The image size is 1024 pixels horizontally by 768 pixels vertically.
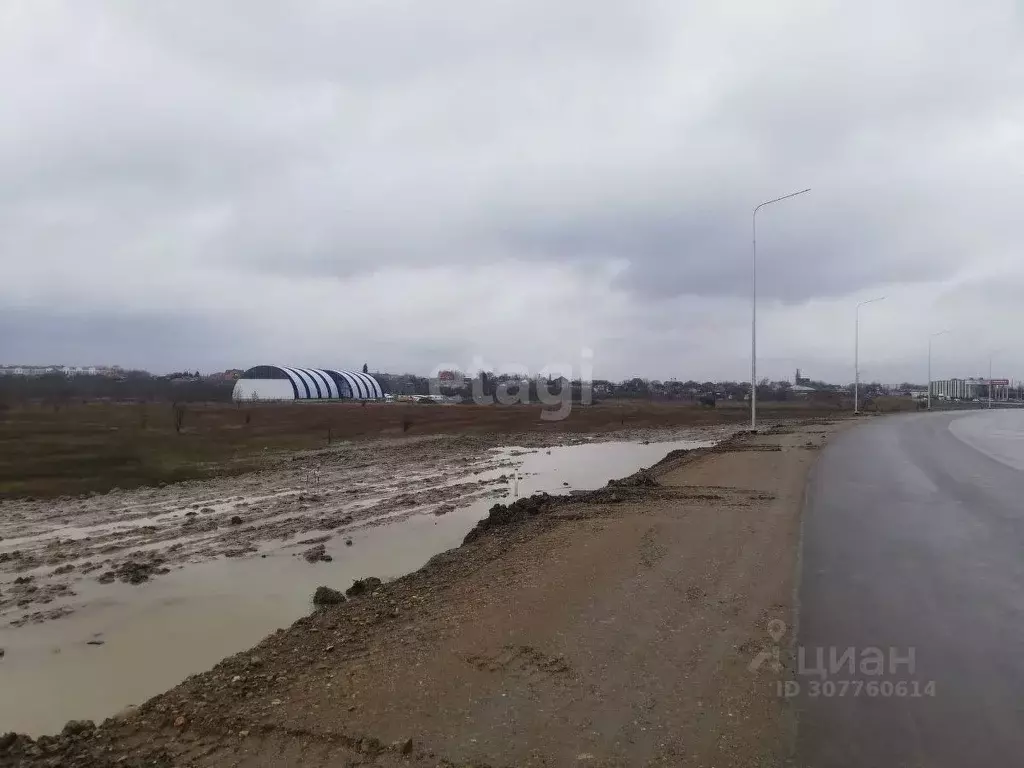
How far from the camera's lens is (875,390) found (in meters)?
155

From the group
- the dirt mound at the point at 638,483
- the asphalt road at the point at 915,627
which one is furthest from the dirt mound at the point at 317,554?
the dirt mound at the point at 638,483

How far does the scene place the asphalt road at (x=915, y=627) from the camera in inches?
149

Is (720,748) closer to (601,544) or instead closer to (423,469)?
(601,544)

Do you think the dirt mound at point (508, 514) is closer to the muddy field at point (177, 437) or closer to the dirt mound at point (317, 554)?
the dirt mound at point (317, 554)

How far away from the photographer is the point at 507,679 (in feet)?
15.3

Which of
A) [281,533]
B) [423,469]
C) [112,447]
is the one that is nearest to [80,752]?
[281,533]

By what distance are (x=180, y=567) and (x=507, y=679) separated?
269 inches

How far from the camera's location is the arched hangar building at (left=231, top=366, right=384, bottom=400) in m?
81.0

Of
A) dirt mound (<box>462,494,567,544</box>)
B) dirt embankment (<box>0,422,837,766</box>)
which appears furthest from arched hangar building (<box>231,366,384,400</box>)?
dirt embankment (<box>0,422,837,766</box>)

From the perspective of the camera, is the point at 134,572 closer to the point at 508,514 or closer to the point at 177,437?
the point at 508,514

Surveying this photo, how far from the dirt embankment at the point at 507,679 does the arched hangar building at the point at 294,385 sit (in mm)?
77610

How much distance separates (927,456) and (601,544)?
53.6 feet

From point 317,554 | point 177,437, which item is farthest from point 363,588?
point 177,437

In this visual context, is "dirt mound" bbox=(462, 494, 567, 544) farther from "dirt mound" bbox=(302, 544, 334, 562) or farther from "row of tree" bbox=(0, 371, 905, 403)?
"row of tree" bbox=(0, 371, 905, 403)
